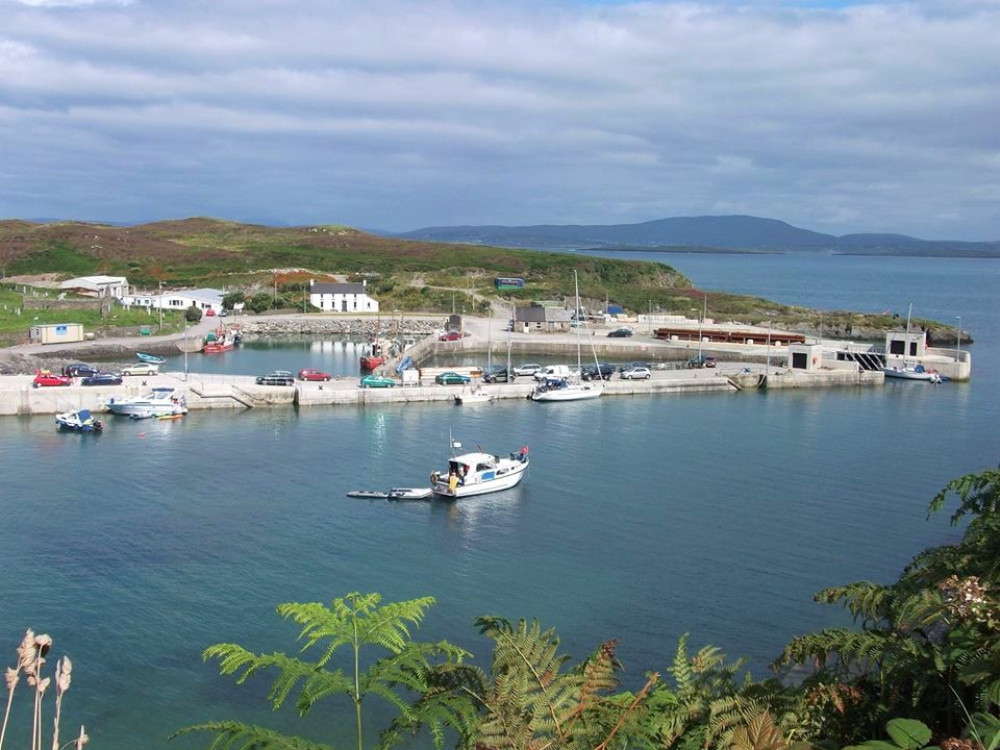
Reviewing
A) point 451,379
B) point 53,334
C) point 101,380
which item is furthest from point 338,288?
point 101,380

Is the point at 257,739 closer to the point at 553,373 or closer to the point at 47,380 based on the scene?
the point at 47,380

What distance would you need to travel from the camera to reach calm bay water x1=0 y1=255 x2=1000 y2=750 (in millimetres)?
17828

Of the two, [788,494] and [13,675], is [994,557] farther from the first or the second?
[788,494]

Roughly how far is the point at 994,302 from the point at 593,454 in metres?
109

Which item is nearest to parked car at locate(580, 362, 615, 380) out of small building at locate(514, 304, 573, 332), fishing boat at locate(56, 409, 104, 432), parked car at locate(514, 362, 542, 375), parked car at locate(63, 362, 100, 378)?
parked car at locate(514, 362, 542, 375)

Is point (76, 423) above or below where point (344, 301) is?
below

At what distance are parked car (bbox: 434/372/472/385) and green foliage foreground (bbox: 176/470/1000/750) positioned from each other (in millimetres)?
37330

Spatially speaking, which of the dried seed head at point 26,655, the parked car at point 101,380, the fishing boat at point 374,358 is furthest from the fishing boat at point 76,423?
the dried seed head at point 26,655

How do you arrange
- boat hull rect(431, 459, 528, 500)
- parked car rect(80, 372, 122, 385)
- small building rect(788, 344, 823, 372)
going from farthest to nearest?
small building rect(788, 344, 823, 372)
parked car rect(80, 372, 122, 385)
boat hull rect(431, 459, 528, 500)

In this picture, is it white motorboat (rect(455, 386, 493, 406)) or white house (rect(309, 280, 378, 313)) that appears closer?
white motorboat (rect(455, 386, 493, 406))

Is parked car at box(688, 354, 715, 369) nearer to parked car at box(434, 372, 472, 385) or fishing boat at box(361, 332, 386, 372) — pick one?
parked car at box(434, 372, 472, 385)

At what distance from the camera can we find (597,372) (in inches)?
1966

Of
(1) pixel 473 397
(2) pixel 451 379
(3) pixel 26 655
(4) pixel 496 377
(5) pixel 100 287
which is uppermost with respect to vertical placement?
(5) pixel 100 287

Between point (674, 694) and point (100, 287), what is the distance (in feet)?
263
